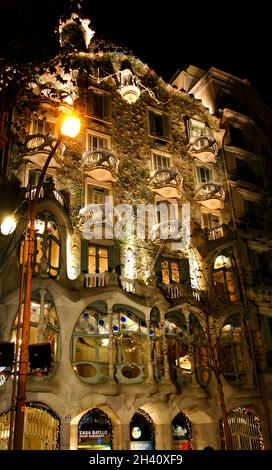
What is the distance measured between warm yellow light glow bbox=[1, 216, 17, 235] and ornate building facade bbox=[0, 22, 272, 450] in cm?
83

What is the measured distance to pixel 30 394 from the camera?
18453 millimetres

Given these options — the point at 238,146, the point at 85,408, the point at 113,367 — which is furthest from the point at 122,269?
the point at 238,146

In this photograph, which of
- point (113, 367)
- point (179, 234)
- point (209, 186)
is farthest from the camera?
point (209, 186)

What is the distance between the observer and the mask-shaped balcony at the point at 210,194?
30312 mm

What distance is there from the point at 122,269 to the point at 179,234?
5120 millimetres

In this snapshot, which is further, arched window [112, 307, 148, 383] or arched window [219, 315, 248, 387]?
arched window [219, 315, 248, 387]

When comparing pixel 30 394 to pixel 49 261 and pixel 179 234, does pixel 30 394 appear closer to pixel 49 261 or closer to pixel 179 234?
pixel 49 261

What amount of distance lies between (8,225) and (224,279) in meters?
14.5

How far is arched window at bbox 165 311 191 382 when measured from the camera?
23.4 m

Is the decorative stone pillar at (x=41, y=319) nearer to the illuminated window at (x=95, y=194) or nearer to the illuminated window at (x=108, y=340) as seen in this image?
the illuminated window at (x=108, y=340)

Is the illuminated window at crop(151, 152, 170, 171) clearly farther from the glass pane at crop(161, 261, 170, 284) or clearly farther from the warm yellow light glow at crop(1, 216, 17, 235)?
the warm yellow light glow at crop(1, 216, 17, 235)

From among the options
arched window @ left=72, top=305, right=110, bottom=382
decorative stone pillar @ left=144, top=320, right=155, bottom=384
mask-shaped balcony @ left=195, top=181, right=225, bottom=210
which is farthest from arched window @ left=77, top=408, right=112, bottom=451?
mask-shaped balcony @ left=195, top=181, right=225, bottom=210
